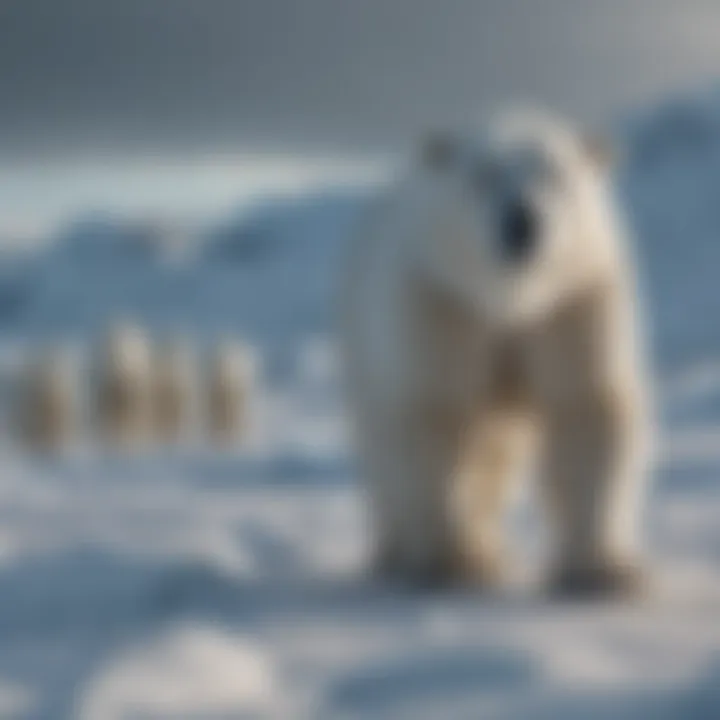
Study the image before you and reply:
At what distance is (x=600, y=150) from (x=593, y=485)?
71 centimetres

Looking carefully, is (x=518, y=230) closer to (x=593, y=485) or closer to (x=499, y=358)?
(x=499, y=358)

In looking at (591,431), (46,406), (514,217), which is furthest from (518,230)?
(46,406)

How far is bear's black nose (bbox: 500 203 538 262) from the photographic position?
3.02 meters

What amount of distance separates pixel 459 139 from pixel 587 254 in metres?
0.36

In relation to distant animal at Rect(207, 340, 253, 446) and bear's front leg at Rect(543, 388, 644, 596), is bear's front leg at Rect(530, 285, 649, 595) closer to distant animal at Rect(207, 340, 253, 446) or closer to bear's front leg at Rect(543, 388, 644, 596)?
bear's front leg at Rect(543, 388, 644, 596)

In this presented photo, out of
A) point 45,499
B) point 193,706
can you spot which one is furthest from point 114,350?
point 193,706

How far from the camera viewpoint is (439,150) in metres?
3.34

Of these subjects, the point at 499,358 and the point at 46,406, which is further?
the point at 46,406

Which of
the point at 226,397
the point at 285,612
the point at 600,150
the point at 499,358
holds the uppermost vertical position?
the point at 226,397

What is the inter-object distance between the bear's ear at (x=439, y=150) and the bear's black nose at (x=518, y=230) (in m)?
0.30

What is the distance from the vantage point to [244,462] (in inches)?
269

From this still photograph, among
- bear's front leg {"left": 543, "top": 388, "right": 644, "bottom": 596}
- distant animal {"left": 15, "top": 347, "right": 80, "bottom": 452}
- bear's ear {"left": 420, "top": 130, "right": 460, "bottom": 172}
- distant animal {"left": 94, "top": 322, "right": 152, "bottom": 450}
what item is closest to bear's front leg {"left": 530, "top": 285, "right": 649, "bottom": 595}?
bear's front leg {"left": 543, "top": 388, "right": 644, "bottom": 596}

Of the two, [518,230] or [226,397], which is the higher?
[226,397]

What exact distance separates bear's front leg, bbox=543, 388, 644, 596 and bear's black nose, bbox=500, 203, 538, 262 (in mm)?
467
